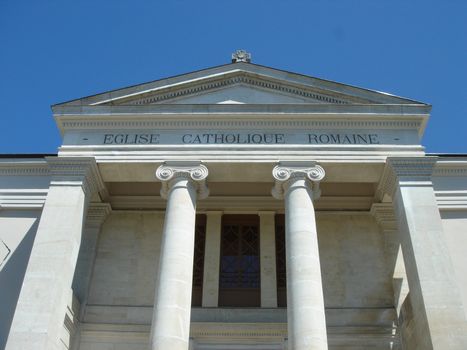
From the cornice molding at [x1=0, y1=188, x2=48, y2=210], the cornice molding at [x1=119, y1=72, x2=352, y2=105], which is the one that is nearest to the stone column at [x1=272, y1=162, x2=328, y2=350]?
the cornice molding at [x1=119, y1=72, x2=352, y2=105]

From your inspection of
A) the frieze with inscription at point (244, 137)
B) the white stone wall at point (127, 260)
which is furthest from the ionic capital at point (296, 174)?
the white stone wall at point (127, 260)

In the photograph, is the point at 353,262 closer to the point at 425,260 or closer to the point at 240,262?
the point at 240,262

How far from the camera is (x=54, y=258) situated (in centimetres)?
1738

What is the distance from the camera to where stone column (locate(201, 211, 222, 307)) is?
2111 cm

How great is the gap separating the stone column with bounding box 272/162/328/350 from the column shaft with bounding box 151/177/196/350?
330cm

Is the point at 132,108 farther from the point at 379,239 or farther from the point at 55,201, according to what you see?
the point at 379,239

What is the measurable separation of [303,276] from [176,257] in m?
4.24

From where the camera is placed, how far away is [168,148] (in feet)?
65.7

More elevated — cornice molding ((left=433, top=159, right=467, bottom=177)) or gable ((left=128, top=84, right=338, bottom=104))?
gable ((left=128, top=84, right=338, bottom=104))

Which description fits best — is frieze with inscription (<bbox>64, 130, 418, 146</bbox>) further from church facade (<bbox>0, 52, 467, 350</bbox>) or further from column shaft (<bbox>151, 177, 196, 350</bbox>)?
column shaft (<bbox>151, 177, 196, 350</bbox>)

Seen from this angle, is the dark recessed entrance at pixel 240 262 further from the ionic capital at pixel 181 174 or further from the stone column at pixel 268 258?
the ionic capital at pixel 181 174

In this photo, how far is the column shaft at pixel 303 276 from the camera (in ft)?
50.5

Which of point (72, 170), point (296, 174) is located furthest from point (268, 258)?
point (72, 170)

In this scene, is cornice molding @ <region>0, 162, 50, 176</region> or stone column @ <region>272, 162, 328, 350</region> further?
cornice molding @ <region>0, 162, 50, 176</region>
